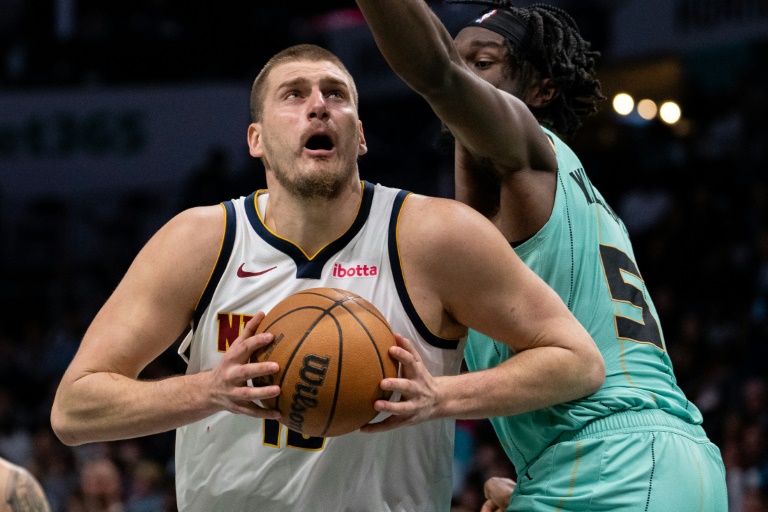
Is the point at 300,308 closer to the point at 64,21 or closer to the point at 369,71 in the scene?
the point at 369,71

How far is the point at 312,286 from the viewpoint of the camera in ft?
11.5

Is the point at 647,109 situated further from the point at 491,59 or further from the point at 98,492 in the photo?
the point at 491,59

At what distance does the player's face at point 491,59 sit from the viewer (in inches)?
150

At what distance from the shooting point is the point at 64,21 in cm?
1451

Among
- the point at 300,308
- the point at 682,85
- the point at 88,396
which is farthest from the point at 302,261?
the point at 682,85

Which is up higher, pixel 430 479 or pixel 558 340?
pixel 558 340

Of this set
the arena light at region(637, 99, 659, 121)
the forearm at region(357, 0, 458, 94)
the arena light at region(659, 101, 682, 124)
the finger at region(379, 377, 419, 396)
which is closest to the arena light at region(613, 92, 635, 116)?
the arena light at region(637, 99, 659, 121)

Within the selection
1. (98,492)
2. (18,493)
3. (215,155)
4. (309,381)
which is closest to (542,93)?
(309,381)

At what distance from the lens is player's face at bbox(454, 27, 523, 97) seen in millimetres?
3807

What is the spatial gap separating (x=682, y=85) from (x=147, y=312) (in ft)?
37.6

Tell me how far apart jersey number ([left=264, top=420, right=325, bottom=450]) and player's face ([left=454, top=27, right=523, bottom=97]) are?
4.29 feet

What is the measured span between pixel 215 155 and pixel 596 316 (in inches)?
349

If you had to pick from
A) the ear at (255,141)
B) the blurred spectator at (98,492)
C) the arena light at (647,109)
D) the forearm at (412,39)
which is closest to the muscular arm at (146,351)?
the ear at (255,141)

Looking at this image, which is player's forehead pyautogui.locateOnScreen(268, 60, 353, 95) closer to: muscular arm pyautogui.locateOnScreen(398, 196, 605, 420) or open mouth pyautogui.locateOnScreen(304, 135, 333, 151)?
open mouth pyautogui.locateOnScreen(304, 135, 333, 151)
